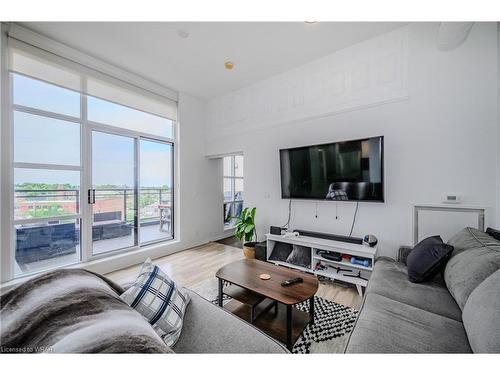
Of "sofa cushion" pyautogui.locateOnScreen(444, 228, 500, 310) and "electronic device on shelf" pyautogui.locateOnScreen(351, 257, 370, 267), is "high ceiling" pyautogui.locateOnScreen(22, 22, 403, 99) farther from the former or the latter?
"electronic device on shelf" pyautogui.locateOnScreen(351, 257, 370, 267)

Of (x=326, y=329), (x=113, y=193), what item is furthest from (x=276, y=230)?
(x=113, y=193)

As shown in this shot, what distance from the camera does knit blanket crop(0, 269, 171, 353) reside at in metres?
0.59

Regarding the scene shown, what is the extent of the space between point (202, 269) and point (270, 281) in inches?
61.2

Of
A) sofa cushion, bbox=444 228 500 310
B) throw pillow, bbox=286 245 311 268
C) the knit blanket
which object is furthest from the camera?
throw pillow, bbox=286 245 311 268

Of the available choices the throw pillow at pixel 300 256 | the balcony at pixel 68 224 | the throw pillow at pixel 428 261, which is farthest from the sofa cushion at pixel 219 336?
the balcony at pixel 68 224

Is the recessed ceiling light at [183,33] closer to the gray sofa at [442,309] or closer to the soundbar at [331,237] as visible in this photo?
the soundbar at [331,237]

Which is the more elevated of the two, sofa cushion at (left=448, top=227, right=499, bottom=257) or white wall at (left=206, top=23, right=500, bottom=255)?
white wall at (left=206, top=23, right=500, bottom=255)

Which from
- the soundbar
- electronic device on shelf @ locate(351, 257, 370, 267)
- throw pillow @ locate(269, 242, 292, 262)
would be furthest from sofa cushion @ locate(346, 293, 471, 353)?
throw pillow @ locate(269, 242, 292, 262)

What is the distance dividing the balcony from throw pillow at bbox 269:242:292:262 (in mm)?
2163

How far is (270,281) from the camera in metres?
1.73

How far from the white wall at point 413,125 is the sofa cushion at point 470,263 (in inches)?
25.6

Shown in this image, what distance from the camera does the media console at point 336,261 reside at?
222cm
